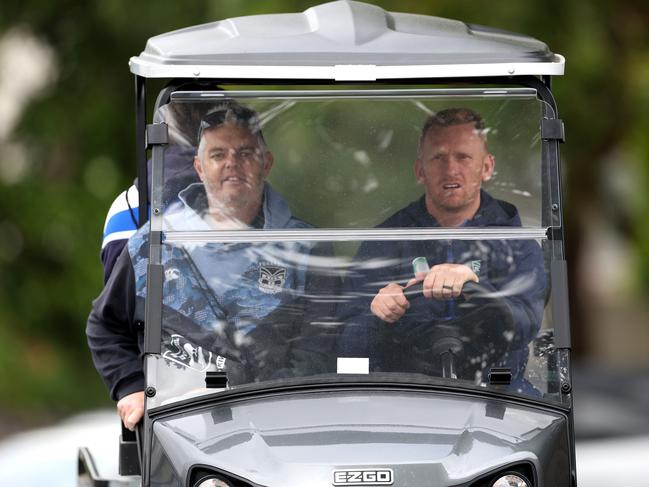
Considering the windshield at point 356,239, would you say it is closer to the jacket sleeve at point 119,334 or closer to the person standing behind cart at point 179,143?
the person standing behind cart at point 179,143

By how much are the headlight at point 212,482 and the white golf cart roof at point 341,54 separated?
114cm

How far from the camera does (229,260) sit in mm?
3707

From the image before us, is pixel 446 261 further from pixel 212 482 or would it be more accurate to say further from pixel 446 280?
pixel 212 482

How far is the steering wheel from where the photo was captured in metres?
3.64

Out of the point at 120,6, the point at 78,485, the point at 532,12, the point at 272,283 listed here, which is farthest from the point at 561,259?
the point at 120,6

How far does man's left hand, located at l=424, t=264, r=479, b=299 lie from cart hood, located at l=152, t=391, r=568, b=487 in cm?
30

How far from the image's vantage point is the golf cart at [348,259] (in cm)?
351

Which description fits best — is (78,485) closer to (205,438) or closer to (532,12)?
(205,438)

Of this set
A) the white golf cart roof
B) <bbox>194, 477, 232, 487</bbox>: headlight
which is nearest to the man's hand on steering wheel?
the white golf cart roof

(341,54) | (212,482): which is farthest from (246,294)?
(341,54)

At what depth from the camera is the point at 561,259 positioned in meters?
3.70

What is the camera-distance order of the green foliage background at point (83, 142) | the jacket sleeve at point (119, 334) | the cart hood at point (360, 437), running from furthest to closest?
the green foliage background at point (83, 142) → the jacket sleeve at point (119, 334) → the cart hood at point (360, 437)

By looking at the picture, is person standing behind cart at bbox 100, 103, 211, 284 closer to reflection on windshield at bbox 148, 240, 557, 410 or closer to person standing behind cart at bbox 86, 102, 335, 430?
person standing behind cart at bbox 86, 102, 335, 430

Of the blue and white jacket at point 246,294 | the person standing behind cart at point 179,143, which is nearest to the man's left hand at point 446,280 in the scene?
the blue and white jacket at point 246,294
